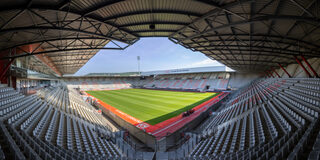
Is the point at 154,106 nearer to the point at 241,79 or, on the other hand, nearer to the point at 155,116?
the point at 155,116

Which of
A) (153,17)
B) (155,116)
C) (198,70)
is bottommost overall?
(155,116)

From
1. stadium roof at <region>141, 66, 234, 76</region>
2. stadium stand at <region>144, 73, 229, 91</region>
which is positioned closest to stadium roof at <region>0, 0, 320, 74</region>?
stadium roof at <region>141, 66, 234, 76</region>

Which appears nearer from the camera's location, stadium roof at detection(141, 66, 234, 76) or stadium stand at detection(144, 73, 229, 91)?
stadium roof at detection(141, 66, 234, 76)

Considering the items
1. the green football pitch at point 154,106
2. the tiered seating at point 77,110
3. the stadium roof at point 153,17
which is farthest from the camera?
the green football pitch at point 154,106

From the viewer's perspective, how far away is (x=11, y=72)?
1214 centimetres

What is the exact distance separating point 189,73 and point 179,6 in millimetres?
41383

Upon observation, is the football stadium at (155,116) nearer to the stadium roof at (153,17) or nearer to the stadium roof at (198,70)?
the stadium roof at (153,17)

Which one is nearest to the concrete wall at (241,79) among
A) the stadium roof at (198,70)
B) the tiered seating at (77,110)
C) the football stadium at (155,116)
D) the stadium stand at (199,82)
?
the stadium stand at (199,82)

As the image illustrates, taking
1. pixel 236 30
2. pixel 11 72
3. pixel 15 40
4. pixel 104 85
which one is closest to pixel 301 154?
pixel 236 30

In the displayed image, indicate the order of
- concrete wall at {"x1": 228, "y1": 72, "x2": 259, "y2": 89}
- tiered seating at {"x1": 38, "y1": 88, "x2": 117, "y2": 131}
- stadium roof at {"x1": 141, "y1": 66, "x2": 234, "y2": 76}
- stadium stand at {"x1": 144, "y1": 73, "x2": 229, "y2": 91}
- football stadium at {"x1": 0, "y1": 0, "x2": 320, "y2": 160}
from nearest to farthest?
football stadium at {"x1": 0, "y1": 0, "x2": 320, "y2": 160}
tiered seating at {"x1": 38, "y1": 88, "x2": 117, "y2": 131}
stadium roof at {"x1": 141, "y1": 66, "x2": 234, "y2": 76}
concrete wall at {"x1": 228, "y1": 72, "x2": 259, "y2": 89}
stadium stand at {"x1": 144, "y1": 73, "x2": 229, "y2": 91}

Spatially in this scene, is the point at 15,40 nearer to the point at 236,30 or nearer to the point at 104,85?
the point at 236,30

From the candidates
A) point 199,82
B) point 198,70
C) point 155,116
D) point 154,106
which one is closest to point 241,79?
point 199,82

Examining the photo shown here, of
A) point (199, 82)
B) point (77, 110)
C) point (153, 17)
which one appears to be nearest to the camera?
point (153, 17)

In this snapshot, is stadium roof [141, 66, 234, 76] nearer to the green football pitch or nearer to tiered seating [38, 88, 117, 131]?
the green football pitch
